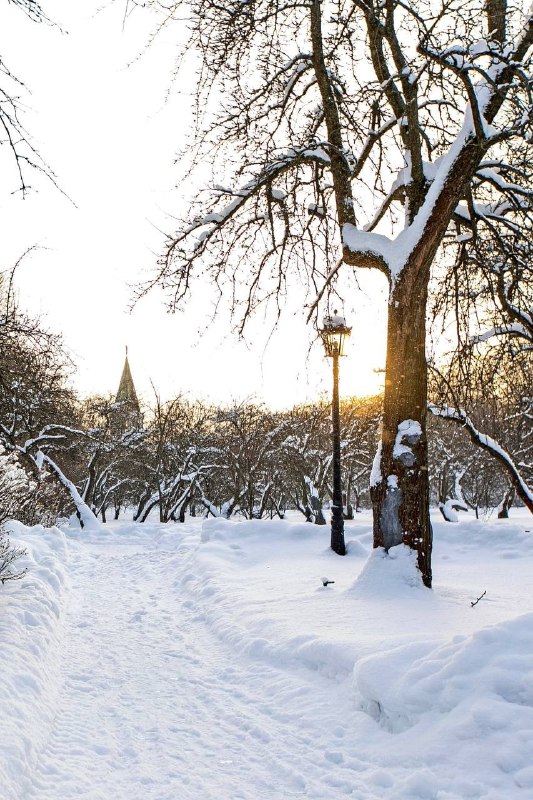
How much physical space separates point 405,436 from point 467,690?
3.83 meters

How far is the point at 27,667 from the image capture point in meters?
4.39

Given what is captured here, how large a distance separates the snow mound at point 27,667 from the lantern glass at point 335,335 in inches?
252

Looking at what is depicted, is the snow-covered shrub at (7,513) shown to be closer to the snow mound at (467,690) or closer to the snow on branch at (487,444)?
the snow mound at (467,690)

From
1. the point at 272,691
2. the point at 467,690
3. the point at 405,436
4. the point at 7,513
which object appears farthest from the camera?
the point at 7,513

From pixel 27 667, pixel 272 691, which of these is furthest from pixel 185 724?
pixel 27 667

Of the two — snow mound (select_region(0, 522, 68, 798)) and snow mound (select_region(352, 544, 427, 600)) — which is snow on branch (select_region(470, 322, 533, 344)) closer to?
snow mound (select_region(352, 544, 427, 600))

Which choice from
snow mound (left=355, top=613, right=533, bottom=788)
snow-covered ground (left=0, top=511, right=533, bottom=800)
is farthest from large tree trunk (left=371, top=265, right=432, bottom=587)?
snow mound (left=355, top=613, right=533, bottom=788)

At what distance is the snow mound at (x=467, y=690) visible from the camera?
2.91 m

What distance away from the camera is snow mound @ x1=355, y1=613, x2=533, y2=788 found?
2908 mm

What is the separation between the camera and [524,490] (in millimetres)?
8484

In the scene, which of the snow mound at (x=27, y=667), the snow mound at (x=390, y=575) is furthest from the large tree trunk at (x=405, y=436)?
the snow mound at (x=27, y=667)

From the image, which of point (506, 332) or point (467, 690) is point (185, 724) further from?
point (506, 332)

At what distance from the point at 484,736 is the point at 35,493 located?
12.4m

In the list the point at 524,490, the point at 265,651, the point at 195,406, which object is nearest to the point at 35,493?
the point at 265,651
